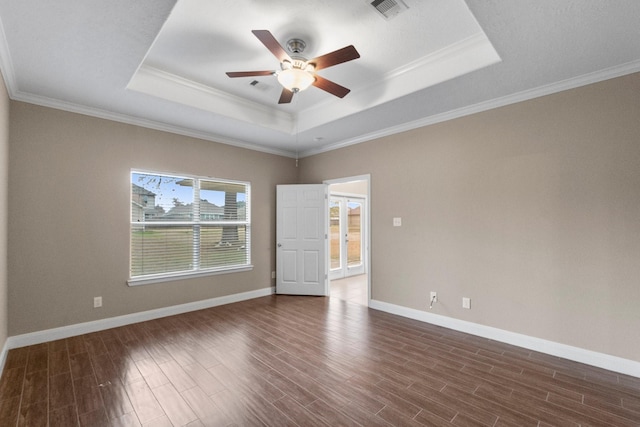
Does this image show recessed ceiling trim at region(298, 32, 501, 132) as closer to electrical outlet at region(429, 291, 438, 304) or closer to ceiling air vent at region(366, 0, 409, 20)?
ceiling air vent at region(366, 0, 409, 20)

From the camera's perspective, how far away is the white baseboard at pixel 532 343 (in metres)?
2.63

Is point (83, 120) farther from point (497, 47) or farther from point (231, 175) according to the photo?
point (497, 47)

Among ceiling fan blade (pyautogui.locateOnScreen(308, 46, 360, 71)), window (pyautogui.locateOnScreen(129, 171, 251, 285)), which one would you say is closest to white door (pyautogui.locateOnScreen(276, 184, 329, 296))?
window (pyautogui.locateOnScreen(129, 171, 251, 285))

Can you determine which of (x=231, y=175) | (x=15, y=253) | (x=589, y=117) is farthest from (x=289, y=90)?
(x=15, y=253)

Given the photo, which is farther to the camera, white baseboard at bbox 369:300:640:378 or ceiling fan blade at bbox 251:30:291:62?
white baseboard at bbox 369:300:640:378

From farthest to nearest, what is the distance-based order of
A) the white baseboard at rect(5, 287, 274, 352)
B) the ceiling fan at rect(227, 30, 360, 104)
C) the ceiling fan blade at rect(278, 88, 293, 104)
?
the white baseboard at rect(5, 287, 274, 352)
the ceiling fan blade at rect(278, 88, 293, 104)
the ceiling fan at rect(227, 30, 360, 104)

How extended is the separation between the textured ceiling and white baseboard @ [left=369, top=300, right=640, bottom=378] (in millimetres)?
2638

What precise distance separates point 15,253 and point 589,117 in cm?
611

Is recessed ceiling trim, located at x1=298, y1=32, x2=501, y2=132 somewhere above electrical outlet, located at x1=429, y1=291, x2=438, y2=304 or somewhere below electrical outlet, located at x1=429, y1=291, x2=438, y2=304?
above

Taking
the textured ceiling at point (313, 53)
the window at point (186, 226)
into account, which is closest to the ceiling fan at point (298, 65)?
the textured ceiling at point (313, 53)

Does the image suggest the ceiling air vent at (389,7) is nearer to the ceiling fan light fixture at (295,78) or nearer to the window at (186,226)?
the ceiling fan light fixture at (295,78)

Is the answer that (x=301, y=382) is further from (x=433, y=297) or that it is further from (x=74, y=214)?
(x=74, y=214)

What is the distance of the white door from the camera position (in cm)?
532

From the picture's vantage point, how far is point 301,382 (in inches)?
96.6
